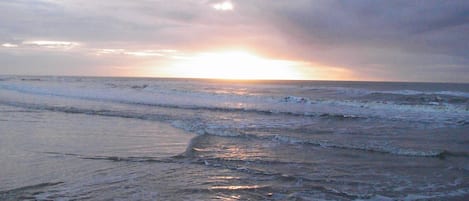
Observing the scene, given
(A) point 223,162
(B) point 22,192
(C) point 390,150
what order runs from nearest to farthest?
1. (B) point 22,192
2. (A) point 223,162
3. (C) point 390,150

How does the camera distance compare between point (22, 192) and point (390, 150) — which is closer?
point (22, 192)

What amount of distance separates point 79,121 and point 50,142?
5179mm

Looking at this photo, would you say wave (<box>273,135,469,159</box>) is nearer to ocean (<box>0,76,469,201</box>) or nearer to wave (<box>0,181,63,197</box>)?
ocean (<box>0,76,469,201</box>)

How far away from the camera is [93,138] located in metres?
11.7

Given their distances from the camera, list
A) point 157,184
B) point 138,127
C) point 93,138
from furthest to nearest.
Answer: point 138,127 < point 93,138 < point 157,184

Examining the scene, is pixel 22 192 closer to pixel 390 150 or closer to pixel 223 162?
pixel 223 162

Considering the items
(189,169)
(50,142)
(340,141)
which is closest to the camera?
(189,169)

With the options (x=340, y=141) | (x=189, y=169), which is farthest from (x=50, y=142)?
(x=340, y=141)

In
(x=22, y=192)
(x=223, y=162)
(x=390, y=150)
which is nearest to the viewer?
(x=22, y=192)

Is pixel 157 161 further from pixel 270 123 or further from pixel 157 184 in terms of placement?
pixel 270 123

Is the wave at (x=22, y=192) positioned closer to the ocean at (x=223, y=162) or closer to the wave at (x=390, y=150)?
the ocean at (x=223, y=162)

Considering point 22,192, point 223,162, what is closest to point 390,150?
point 223,162

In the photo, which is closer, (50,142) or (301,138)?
(50,142)

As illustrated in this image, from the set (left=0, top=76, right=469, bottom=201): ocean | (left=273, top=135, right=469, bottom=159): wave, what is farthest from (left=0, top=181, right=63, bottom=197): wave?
(left=273, top=135, right=469, bottom=159): wave
